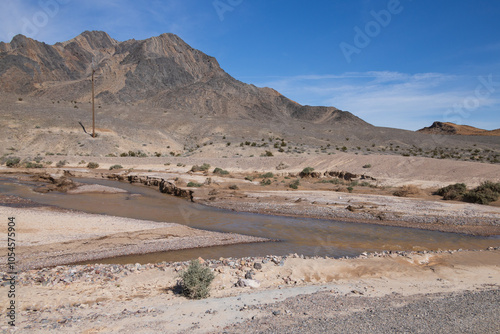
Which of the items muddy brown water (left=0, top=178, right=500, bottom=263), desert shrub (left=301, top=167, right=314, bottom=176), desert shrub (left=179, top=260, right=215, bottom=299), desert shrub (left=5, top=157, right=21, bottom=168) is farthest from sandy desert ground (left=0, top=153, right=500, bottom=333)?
desert shrub (left=5, top=157, right=21, bottom=168)

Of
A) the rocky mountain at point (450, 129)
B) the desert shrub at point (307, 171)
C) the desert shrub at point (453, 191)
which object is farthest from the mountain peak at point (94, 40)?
the desert shrub at point (453, 191)

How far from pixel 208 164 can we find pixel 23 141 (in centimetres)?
2735

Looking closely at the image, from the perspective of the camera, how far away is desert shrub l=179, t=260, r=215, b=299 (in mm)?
6438

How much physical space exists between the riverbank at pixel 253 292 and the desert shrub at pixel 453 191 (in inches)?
400

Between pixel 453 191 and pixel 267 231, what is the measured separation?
12626 millimetres

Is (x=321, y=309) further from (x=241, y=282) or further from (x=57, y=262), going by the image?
(x=57, y=262)

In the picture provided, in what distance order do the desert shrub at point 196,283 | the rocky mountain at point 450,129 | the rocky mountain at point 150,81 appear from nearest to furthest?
the desert shrub at point 196,283 → the rocky mountain at point 150,81 → the rocky mountain at point 450,129

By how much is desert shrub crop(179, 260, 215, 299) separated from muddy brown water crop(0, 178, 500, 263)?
272cm

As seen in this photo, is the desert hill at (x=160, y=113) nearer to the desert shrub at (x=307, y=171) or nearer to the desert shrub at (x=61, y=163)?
the desert shrub at (x=61, y=163)

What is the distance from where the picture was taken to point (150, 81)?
98.4 m

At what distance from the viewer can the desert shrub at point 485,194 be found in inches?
678

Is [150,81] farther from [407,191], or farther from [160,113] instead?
[407,191]

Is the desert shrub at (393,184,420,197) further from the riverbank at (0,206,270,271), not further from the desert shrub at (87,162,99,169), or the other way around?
the desert shrub at (87,162,99,169)

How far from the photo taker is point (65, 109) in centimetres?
5675
